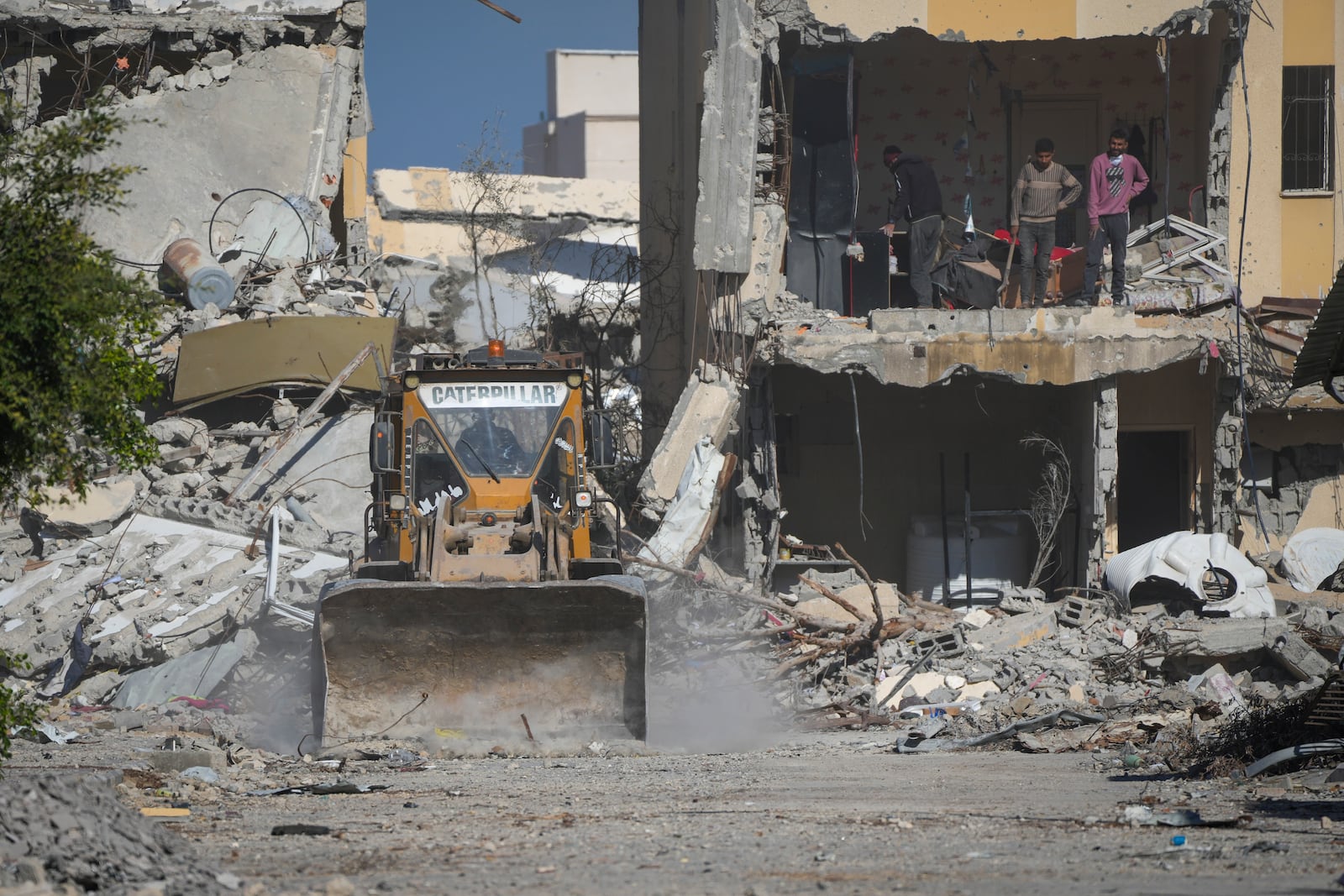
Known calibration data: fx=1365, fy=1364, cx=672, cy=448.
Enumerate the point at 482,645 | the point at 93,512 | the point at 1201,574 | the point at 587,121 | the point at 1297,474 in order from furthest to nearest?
the point at 587,121, the point at 1297,474, the point at 93,512, the point at 1201,574, the point at 482,645

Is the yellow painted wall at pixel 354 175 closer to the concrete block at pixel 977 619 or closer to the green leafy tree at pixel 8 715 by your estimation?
the concrete block at pixel 977 619

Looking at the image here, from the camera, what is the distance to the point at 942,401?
18391 mm

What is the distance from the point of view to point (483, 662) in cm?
950

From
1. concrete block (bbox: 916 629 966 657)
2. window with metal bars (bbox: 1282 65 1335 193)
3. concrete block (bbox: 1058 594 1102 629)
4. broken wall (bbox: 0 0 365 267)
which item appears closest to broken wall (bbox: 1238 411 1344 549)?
window with metal bars (bbox: 1282 65 1335 193)

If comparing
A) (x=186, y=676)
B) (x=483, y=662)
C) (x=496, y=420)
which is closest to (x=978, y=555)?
(x=496, y=420)

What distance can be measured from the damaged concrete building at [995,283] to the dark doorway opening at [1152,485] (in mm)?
31

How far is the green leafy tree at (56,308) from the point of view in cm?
592

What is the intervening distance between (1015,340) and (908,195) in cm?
206

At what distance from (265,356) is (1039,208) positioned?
380 inches

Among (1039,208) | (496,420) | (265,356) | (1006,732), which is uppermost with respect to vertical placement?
(1039,208)

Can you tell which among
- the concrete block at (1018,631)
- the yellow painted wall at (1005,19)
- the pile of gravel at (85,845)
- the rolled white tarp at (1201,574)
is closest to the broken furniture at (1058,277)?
the yellow painted wall at (1005,19)

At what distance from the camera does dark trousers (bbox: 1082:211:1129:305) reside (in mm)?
15250

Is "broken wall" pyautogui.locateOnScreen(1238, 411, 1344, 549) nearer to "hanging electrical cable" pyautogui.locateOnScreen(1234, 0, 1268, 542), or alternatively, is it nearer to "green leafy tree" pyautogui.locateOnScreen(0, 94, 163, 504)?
"hanging electrical cable" pyautogui.locateOnScreen(1234, 0, 1268, 542)

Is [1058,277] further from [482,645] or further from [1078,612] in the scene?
[482,645]
